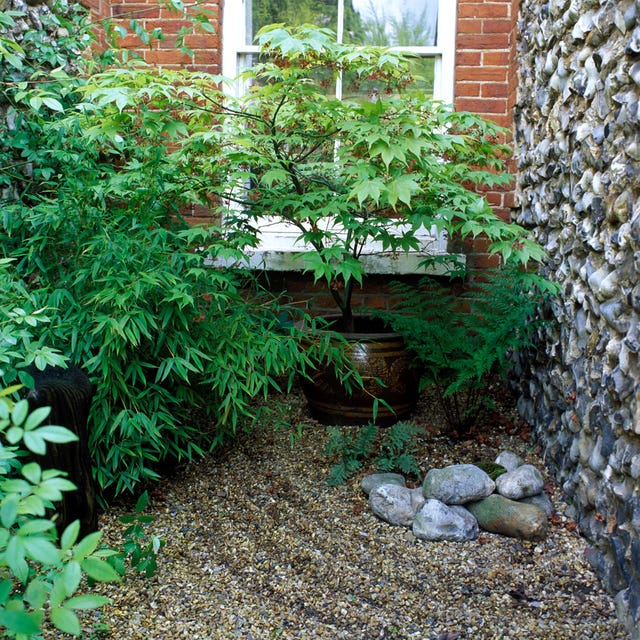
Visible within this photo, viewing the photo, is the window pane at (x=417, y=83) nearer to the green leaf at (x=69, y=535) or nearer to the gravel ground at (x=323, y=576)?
the gravel ground at (x=323, y=576)

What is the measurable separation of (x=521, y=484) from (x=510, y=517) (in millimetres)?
167

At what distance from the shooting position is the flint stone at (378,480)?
2.67 m

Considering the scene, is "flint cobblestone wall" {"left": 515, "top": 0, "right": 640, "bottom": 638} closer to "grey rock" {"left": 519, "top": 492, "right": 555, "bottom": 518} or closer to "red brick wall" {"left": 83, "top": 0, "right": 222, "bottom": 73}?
"grey rock" {"left": 519, "top": 492, "right": 555, "bottom": 518}

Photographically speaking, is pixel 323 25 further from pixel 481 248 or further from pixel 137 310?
pixel 137 310

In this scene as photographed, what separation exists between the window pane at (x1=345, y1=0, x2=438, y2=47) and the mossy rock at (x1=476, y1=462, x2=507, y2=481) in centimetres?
252

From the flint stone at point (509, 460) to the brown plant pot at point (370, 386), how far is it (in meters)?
0.53

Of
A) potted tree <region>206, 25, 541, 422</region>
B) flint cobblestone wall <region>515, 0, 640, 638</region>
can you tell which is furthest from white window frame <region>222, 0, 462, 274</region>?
flint cobblestone wall <region>515, 0, 640, 638</region>

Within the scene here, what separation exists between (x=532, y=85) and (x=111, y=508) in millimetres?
2627

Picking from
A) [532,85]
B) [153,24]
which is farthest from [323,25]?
[532,85]

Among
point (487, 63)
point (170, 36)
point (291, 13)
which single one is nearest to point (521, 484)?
point (487, 63)

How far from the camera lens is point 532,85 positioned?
315 centimetres

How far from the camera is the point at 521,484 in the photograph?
248 centimetres

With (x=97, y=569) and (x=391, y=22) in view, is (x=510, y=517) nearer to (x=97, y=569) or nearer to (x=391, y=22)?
(x=97, y=569)

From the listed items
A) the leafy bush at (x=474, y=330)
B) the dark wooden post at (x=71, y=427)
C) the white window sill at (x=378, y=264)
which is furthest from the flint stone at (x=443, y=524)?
the white window sill at (x=378, y=264)
